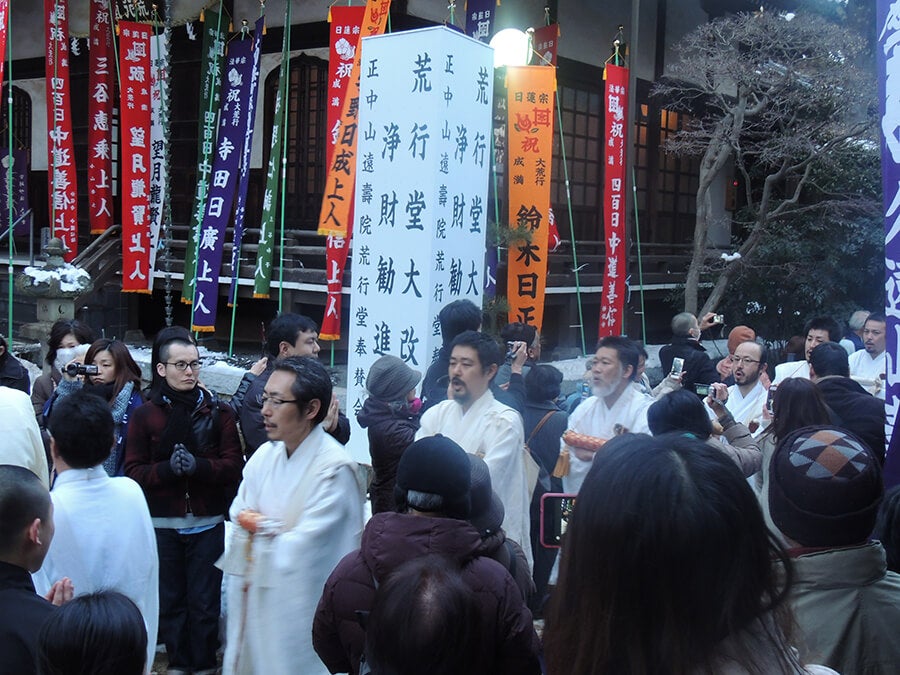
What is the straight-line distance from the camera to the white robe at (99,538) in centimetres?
306

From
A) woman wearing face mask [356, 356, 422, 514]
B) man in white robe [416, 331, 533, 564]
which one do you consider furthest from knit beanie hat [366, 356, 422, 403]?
man in white robe [416, 331, 533, 564]

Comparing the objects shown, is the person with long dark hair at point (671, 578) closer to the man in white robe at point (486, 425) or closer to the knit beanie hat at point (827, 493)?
the knit beanie hat at point (827, 493)

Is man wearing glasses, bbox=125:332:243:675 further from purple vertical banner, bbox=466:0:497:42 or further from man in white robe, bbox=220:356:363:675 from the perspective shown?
purple vertical banner, bbox=466:0:497:42

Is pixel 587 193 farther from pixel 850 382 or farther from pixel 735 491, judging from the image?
pixel 735 491

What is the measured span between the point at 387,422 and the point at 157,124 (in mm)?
9678

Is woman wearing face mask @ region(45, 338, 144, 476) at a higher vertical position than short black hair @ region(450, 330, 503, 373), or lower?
lower

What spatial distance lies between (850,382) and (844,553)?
122 inches

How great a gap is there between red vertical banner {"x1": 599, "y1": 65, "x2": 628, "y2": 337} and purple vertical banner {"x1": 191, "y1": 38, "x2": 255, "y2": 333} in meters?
5.03

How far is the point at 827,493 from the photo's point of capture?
200cm

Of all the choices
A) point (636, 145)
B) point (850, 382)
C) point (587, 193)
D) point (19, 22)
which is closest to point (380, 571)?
point (850, 382)

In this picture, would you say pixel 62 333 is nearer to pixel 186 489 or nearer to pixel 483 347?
pixel 186 489

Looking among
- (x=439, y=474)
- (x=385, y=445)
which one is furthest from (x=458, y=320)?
(x=439, y=474)

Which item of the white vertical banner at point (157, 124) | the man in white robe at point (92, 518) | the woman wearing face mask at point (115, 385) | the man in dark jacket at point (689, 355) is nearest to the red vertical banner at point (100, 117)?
the white vertical banner at point (157, 124)

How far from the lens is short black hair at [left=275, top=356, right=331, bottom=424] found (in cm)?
344
